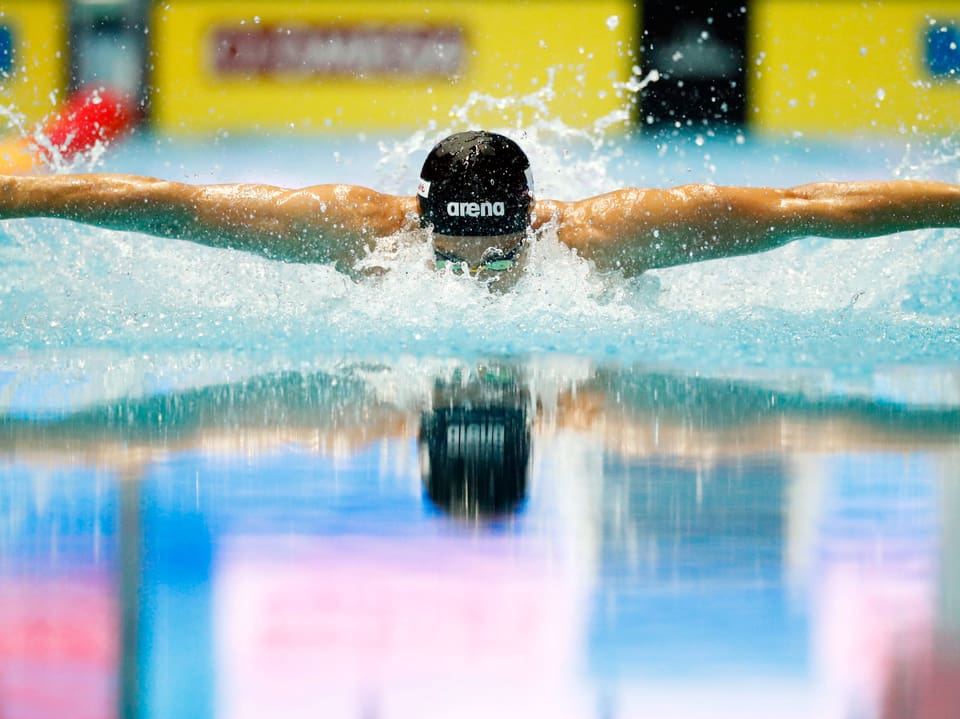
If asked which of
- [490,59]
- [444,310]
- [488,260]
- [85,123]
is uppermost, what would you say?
[490,59]

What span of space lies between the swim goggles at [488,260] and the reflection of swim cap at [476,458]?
1100 millimetres

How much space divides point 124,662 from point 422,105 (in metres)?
7.30

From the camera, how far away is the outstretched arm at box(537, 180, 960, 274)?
382 cm

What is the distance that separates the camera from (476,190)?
12.4 ft

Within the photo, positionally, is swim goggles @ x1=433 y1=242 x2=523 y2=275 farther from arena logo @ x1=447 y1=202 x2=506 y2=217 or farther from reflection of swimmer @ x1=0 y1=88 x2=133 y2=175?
reflection of swimmer @ x1=0 y1=88 x2=133 y2=175

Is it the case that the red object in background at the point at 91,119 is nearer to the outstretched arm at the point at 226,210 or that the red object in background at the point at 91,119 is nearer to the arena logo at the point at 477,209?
the outstretched arm at the point at 226,210

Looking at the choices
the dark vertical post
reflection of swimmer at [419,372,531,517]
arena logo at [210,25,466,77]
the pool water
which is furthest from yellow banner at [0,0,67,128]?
reflection of swimmer at [419,372,531,517]

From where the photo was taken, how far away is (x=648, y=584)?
1719 millimetres

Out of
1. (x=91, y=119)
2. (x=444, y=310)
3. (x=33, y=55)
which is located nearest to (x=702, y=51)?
(x=91, y=119)

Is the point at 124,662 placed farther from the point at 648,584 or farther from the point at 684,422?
the point at 684,422

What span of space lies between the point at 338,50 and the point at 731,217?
203 inches

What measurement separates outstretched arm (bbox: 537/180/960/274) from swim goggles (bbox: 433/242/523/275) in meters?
0.18

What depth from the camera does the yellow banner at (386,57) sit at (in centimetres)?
846

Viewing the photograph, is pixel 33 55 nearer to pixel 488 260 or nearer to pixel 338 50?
pixel 338 50
